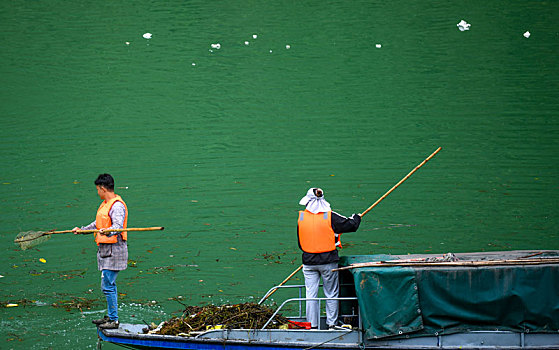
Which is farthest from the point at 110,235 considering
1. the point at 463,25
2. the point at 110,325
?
the point at 463,25

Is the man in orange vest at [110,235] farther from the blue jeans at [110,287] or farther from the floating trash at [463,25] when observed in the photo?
the floating trash at [463,25]

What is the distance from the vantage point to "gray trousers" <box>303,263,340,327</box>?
745 centimetres

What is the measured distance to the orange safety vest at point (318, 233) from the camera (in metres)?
7.41

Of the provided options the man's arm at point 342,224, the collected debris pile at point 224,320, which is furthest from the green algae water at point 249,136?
the man's arm at point 342,224

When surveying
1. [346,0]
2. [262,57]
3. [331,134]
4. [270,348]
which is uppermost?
[346,0]

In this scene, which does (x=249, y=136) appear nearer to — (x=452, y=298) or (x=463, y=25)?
(x=463, y=25)

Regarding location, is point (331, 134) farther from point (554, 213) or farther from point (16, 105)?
point (16, 105)

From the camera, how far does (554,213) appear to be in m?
12.8

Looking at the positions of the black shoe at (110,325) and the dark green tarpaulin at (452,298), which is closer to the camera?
the dark green tarpaulin at (452,298)

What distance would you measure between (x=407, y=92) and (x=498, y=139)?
3135 mm

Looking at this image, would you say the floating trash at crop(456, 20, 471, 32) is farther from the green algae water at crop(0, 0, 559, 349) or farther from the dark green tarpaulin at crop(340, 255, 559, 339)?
the dark green tarpaulin at crop(340, 255, 559, 339)

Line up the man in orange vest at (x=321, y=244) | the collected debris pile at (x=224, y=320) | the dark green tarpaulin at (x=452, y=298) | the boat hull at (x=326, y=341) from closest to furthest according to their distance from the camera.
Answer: the dark green tarpaulin at (x=452, y=298), the boat hull at (x=326, y=341), the collected debris pile at (x=224, y=320), the man in orange vest at (x=321, y=244)

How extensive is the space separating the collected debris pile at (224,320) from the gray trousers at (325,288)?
32cm

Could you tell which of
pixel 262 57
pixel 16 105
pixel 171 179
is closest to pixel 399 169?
pixel 171 179
